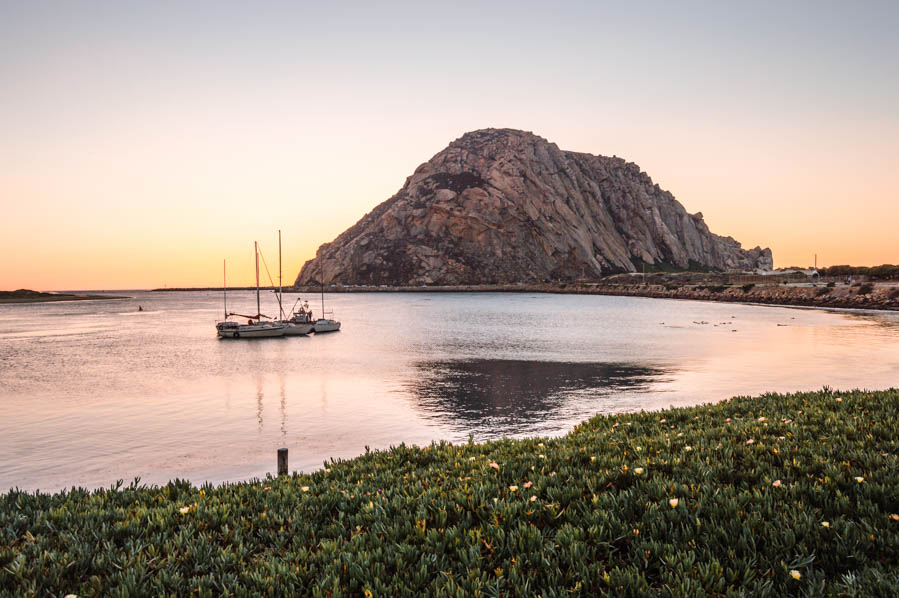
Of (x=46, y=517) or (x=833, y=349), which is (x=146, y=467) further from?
(x=833, y=349)

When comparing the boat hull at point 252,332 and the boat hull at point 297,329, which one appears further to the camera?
the boat hull at point 297,329

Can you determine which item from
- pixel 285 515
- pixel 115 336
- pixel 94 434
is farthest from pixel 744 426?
pixel 115 336

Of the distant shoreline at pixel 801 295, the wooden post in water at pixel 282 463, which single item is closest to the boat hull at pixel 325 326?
the wooden post in water at pixel 282 463

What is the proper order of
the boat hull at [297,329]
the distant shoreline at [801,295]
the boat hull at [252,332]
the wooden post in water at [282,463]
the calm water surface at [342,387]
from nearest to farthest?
1. the wooden post in water at [282,463]
2. the calm water surface at [342,387]
3. the boat hull at [252,332]
4. the boat hull at [297,329]
5. the distant shoreline at [801,295]

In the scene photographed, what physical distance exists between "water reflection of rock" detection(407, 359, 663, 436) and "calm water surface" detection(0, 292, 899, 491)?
12cm

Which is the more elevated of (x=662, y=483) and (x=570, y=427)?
(x=662, y=483)

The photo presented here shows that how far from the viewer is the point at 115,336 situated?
66625 millimetres

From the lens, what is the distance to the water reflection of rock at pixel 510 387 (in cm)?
Result: 2150

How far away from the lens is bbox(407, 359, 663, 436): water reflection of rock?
21.5 metres

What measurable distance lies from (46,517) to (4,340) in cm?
7228

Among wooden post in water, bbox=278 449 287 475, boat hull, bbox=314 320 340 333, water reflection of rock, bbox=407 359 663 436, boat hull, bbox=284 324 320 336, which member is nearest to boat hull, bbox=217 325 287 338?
boat hull, bbox=284 324 320 336

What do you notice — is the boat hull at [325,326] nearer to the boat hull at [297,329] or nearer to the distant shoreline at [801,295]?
the boat hull at [297,329]

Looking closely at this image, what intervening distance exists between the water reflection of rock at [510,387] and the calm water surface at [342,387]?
122 millimetres

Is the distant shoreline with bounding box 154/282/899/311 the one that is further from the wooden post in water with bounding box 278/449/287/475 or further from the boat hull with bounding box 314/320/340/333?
the wooden post in water with bounding box 278/449/287/475
